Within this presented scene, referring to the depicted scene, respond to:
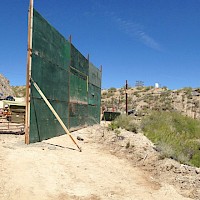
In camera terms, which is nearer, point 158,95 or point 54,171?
point 54,171

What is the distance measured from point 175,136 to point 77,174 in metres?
8.79

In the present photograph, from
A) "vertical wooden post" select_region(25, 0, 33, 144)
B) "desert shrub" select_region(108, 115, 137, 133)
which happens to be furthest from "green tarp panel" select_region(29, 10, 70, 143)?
"desert shrub" select_region(108, 115, 137, 133)

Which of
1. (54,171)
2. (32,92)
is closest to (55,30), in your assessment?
(32,92)

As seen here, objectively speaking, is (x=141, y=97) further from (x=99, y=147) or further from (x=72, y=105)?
(x=99, y=147)

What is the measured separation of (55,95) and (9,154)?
459 centimetres

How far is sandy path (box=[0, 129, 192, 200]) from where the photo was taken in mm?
5973

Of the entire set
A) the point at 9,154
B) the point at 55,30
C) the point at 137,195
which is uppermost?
the point at 55,30

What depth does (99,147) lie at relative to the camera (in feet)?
36.9

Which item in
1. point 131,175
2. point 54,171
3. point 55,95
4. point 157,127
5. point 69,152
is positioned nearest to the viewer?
point 54,171

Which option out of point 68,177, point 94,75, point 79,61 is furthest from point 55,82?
point 94,75

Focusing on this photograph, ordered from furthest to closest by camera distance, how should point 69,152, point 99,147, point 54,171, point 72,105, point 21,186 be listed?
1. point 72,105
2. point 99,147
3. point 69,152
4. point 54,171
5. point 21,186

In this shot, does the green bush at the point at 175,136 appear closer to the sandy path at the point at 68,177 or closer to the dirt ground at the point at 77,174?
the dirt ground at the point at 77,174

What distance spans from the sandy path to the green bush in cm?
240

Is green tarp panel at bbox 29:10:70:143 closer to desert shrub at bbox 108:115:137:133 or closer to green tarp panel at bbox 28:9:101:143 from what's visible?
green tarp panel at bbox 28:9:101:143
